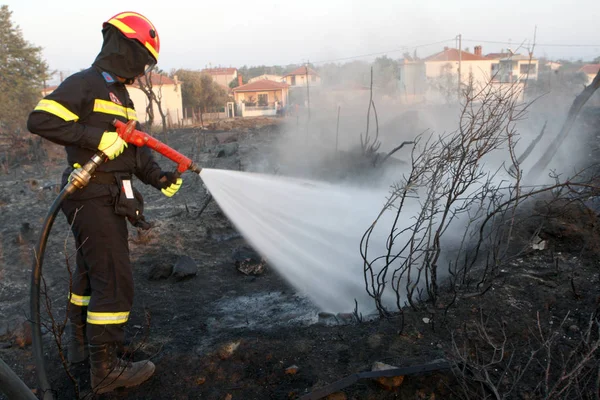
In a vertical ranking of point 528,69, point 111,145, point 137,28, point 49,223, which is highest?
point 137,28

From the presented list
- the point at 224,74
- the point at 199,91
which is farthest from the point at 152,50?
the point at 224,74

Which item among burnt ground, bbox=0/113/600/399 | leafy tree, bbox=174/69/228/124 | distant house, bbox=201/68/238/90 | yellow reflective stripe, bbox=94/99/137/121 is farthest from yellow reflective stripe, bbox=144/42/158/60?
distant house, bbox=201/68/238/90

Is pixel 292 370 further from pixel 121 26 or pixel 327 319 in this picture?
pixel 121 26

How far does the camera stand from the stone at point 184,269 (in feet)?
16.1

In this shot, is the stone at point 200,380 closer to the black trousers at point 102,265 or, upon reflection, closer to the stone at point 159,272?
the black trousers at point 102,265

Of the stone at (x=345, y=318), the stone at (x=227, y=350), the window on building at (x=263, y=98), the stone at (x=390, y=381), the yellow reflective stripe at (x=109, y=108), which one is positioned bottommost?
the window on building at (x=263, y=98)

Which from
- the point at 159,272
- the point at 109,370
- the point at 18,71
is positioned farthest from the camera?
the point at 18,71

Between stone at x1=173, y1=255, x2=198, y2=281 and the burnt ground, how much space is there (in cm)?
7

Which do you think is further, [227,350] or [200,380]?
[227,350]

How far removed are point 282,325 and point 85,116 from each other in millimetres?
2058

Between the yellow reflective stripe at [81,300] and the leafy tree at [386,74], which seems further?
the leafy tree at [386,74]

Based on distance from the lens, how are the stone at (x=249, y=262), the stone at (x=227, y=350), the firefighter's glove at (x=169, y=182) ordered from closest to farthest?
the stone at (x=227, y=350)
the firefighter's glove at (x=169, y=182)
the stone at (x=249, y=262)

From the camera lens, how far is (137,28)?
3035 mm

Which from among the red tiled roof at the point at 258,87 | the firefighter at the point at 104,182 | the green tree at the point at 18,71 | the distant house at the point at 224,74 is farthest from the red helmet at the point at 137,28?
the distant house at the point at 224,74
